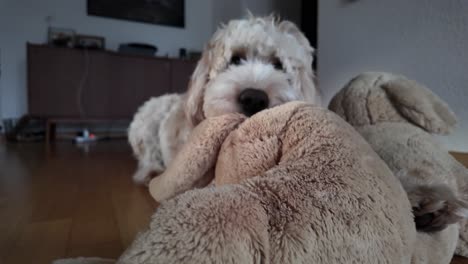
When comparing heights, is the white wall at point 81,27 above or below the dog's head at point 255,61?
above

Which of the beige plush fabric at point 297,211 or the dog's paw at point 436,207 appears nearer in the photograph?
the beige plush fabric at point 297,211

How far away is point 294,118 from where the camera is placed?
1.40ft

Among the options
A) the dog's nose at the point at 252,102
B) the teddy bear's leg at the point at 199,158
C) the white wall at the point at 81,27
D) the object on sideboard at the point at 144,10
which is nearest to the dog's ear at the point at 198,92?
the dog's nose at the point at 252,102

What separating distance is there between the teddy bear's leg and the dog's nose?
259 mm

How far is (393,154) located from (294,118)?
0.32 m

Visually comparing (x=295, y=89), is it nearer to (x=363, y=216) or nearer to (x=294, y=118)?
(x=294, y=118)

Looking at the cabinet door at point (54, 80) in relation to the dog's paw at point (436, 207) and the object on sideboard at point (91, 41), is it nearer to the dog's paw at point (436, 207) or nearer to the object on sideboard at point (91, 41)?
the object on sideboard at point (91, 41)

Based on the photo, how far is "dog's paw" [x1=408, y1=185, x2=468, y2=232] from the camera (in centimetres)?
45

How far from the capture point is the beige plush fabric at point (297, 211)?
0.23 m

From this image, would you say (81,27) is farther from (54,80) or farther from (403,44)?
(403,44)

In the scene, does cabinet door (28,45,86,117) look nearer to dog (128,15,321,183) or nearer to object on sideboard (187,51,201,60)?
object on sideboard (187,51,201,60)

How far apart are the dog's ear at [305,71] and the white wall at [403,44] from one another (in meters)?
0.60

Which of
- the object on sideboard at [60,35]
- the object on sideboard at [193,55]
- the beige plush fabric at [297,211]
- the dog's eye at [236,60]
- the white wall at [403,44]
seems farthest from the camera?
the object on sideboard at [193,55]

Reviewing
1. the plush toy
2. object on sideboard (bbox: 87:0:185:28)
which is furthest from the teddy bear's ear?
object on sideboard (bbox: 87:0:185:28)
